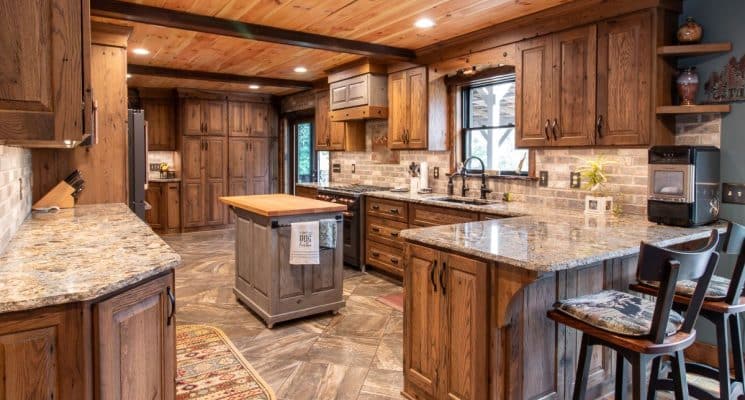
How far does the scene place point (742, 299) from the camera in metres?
2.24

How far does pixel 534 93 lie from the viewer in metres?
3.87

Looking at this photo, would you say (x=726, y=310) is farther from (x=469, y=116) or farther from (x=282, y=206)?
(x=469, y=116)

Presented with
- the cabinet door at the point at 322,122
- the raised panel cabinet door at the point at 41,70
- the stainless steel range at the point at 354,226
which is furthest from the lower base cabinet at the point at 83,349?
the cabinet door at the point at 322,122

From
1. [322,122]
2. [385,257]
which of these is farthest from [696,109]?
[322,122]

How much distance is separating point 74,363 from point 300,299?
7.93 feet

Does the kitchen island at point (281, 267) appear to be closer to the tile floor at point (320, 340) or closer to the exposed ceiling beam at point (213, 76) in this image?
the tile floor at point (320, 340)

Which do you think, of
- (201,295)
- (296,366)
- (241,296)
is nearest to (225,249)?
(201,295)

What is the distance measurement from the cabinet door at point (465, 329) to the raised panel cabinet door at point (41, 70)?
1.59m

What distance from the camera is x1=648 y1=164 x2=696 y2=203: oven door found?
2822 millimetres

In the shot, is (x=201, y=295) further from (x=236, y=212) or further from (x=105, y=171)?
(x=105, y=171)

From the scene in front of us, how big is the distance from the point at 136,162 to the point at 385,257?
252 centimetres

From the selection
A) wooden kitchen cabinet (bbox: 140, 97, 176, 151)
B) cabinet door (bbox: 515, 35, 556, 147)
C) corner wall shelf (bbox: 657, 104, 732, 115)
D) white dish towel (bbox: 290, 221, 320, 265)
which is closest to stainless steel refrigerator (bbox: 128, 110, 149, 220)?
white dish towel (bbox: 290, 221, 320, 265)

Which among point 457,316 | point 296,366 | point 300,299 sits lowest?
point 296,366

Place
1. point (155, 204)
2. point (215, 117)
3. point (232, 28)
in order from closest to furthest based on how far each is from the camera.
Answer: point (232, 28), point (155, 204), point (215, 117)
